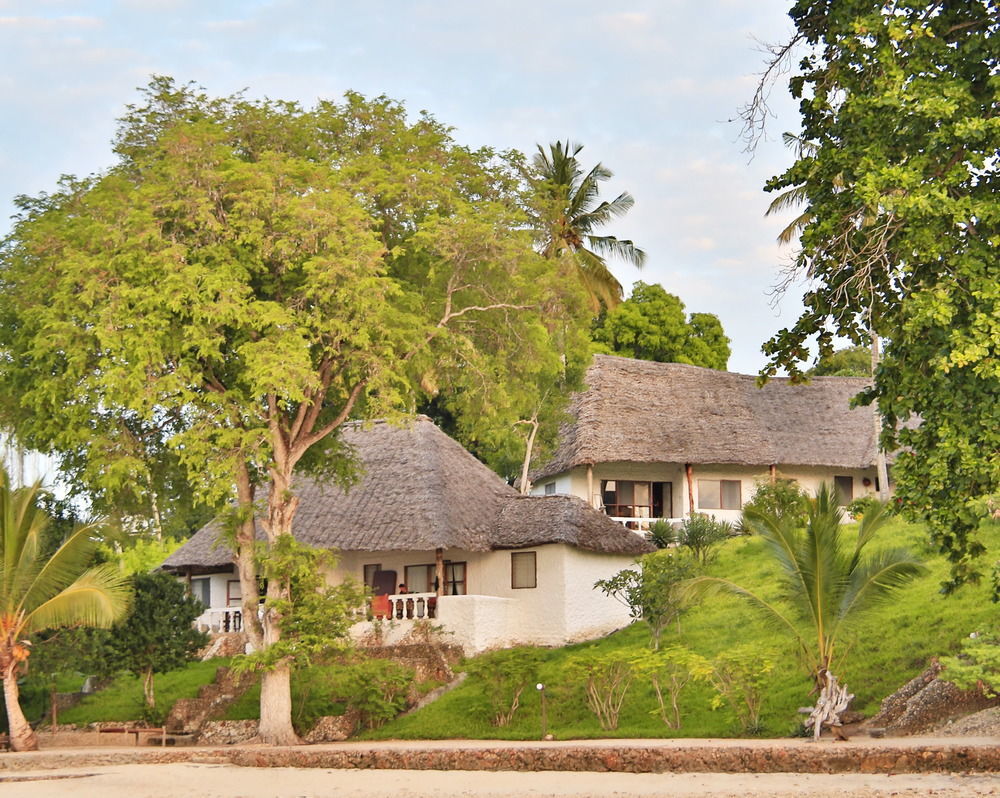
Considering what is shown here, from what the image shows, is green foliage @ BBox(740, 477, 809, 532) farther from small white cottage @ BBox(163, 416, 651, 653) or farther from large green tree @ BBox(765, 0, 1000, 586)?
large green tree @ BBox(765, 0, 1000, 586)

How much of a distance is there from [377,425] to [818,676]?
1884 cm

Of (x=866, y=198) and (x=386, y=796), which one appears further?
(x=386, y=796)

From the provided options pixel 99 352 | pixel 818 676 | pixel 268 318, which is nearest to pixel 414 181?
pixel 268 318

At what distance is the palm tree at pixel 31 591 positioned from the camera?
78.1ft

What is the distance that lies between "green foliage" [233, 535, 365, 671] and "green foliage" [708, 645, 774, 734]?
671cm

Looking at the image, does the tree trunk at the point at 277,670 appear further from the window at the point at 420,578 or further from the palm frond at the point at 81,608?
the window at the point at 420,578

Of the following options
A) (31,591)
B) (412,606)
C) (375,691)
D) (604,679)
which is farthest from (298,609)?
(412,606)

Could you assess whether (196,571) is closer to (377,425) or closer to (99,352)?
(377,425)

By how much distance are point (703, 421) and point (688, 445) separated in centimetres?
157

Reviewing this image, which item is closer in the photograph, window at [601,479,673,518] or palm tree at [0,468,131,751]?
palm tree at [0,468,131,751]

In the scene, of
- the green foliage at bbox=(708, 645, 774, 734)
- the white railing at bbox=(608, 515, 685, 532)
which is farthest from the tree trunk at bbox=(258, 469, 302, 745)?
the white railing at bbox=(608, 515, 685, 532)

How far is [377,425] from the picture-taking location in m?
36.0

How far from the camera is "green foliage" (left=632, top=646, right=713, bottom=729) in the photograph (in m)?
21.3

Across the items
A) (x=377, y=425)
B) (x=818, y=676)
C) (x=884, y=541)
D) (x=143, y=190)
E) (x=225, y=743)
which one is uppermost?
(x=143, y=190)
